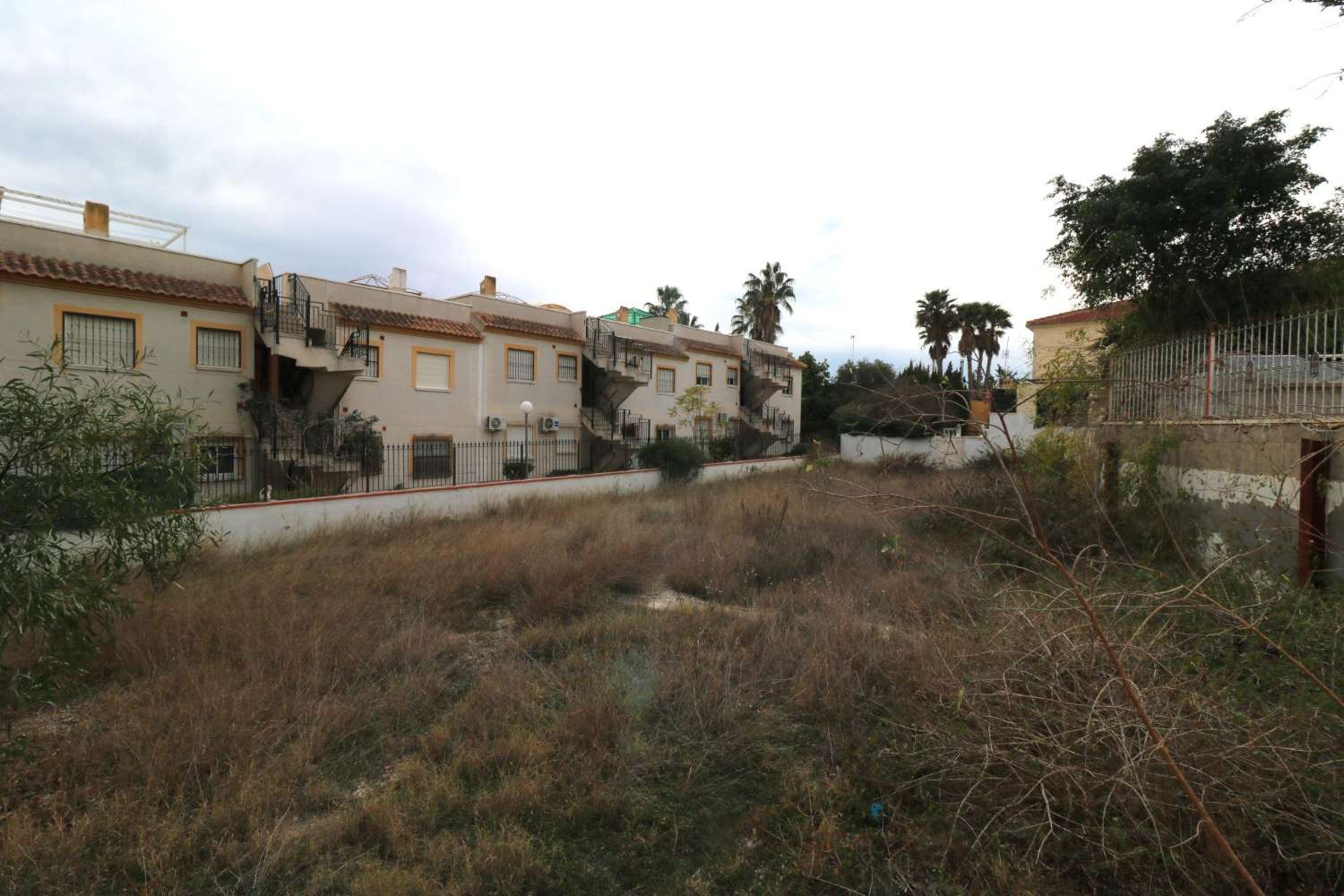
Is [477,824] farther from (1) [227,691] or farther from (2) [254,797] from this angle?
(1) [227,691]

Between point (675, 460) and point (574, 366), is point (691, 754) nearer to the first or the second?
point (675, 460)

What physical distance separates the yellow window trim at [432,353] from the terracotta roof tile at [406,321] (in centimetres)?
48

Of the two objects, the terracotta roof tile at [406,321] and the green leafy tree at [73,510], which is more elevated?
the terracotta roof tile at [406,321]

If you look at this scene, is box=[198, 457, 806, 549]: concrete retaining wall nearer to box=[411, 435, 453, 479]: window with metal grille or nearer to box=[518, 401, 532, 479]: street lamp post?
box=[518, 401, 532, 479]: street lamp post

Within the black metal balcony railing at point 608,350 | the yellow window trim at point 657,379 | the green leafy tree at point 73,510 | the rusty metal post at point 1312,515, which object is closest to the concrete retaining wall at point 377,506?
the green leafy tree at point 73,510

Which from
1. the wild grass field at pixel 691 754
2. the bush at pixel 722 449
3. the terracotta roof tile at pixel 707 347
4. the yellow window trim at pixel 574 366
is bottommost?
the wild grass field at pixel 691 754

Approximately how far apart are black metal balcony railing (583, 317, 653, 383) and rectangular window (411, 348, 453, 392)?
18.1ft

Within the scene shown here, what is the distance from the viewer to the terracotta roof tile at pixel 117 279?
12516 mm

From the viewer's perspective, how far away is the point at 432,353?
60.1ft

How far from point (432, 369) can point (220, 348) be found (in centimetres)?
512

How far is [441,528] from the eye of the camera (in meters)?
10.9

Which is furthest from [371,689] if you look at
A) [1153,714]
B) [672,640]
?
[1153,714]

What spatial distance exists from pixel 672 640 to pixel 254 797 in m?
3.21

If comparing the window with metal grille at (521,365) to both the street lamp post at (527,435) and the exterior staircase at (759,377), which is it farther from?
the exterior staircase at (759,377)
